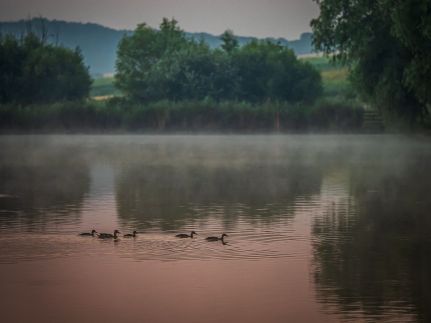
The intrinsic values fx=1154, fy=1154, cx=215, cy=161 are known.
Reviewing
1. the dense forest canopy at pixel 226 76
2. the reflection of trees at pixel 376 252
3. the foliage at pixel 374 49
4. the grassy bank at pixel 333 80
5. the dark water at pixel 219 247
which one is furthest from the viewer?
the grassy bank at pixel 333 80

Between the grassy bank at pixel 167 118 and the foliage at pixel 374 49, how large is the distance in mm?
29602

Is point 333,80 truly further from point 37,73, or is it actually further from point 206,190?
point 206,190

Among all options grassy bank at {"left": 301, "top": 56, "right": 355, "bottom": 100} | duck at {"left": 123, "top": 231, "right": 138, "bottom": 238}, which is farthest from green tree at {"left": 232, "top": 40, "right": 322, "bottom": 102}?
duck at {"left": 123, "top": 231, "right": 138, "bottom": 238}

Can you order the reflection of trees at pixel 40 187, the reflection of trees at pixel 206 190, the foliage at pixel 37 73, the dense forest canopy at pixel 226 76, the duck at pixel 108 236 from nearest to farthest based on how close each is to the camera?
the duck at pixel 108 236
the reflection of trees at pixel 40 187
the reflection of trees at pixel 206 190
the dense forest canopy at pixel 226 76
the foliage at pixel 37 73

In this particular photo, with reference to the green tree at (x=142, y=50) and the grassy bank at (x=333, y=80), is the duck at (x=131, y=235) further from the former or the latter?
the grassy bank at (x=333, y=80)

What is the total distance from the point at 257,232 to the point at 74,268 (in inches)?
198

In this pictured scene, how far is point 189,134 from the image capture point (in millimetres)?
89250

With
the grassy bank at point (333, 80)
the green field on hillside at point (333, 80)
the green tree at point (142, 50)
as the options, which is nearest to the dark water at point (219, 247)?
the green tree at point (142, 50)

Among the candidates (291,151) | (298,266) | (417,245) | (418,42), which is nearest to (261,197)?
(417,245)

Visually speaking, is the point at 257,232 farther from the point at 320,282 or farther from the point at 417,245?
the point at 320,282

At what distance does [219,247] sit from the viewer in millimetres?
18297

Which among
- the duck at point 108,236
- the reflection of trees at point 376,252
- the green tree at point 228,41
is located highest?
the green tree at point 228,41

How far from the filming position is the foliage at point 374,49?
5128 centimetres

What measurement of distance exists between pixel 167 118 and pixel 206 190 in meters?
58.6
